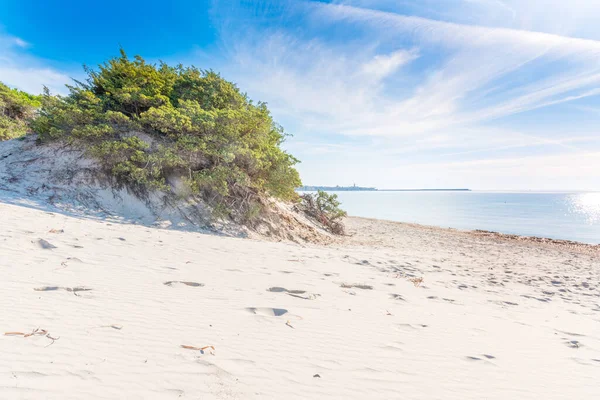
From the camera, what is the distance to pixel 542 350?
3.21 m

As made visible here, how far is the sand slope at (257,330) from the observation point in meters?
2.05

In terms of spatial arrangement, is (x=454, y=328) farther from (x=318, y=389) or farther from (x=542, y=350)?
(x=318, y=389)

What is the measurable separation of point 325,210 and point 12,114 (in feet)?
66.4

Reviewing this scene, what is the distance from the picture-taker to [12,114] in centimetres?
1764

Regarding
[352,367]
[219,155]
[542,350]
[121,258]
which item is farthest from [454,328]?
[219,155]

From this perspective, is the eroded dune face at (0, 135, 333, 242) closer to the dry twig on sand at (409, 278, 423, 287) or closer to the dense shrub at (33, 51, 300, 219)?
the dense shrub at (33, 51, 300, 219)

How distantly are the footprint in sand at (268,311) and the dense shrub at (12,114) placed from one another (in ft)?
59.8


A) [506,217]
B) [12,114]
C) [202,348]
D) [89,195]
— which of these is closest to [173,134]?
[89,195]

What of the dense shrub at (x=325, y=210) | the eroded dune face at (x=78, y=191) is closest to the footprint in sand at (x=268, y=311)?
the eroded dune face at (x=78, y=191)

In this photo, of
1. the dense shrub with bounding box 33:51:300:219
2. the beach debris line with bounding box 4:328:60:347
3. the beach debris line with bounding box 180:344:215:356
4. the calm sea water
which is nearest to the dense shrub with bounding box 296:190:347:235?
the dense shrub with bounding box 33:51:300:219

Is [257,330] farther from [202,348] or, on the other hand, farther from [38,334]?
[38,334]

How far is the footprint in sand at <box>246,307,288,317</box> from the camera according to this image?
3.38m

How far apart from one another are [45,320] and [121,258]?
2.43 meters

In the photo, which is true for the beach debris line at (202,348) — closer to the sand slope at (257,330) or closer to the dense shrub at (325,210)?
the sand slope at (257,330)
